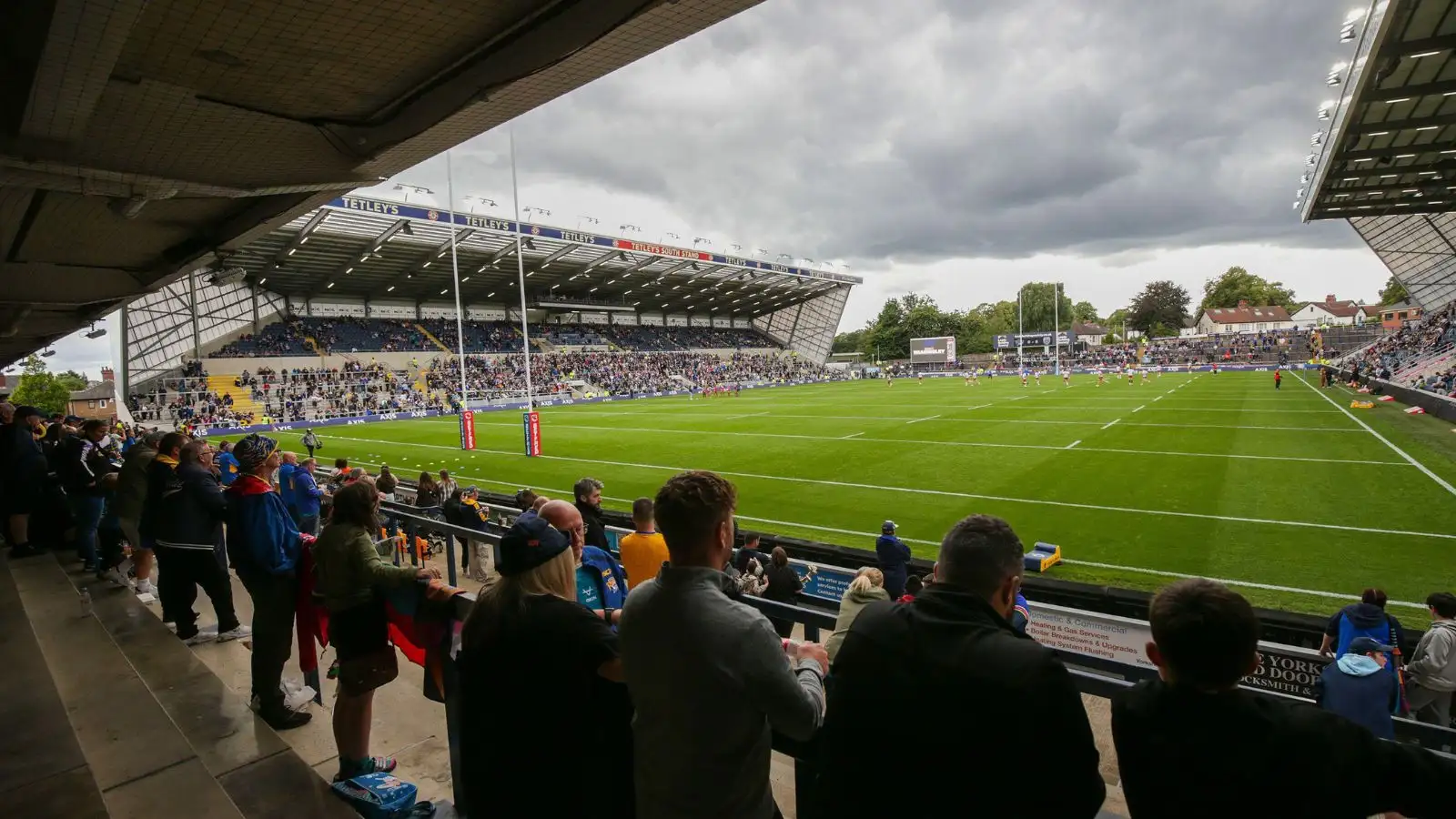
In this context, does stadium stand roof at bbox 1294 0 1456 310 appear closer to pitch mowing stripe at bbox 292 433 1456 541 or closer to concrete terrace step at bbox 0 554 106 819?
pitch mowing stripe at bbox 292 433 1456 541

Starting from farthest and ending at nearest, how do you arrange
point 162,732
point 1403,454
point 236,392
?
point 236,392 < point 1403,454 < point 162,732

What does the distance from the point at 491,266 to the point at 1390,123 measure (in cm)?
4817

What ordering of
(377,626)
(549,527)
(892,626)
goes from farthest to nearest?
(377,626) → (549,527) → (892,626)

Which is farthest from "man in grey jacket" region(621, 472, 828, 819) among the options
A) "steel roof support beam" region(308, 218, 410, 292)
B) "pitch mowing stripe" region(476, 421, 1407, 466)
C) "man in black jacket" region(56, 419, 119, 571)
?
→ "steel roof support beam" region(308, 218, 410, 292)

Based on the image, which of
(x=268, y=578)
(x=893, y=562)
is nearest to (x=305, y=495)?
(x=268, y=578)

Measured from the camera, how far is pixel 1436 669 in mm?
5434

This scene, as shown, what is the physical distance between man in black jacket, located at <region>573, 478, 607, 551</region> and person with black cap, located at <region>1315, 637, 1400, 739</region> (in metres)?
5.14

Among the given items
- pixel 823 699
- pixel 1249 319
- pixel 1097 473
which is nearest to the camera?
pixel 823 699


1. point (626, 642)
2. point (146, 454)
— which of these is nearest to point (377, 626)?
point (626, 642)

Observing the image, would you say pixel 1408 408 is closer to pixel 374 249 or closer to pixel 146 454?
pixel 146 454

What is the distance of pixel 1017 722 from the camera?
1578 millimetres

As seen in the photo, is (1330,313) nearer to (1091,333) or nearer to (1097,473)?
(1091,333)

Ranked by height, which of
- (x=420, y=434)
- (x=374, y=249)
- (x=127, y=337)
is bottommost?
(x=420, y=434)

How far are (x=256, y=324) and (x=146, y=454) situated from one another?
178 feet
